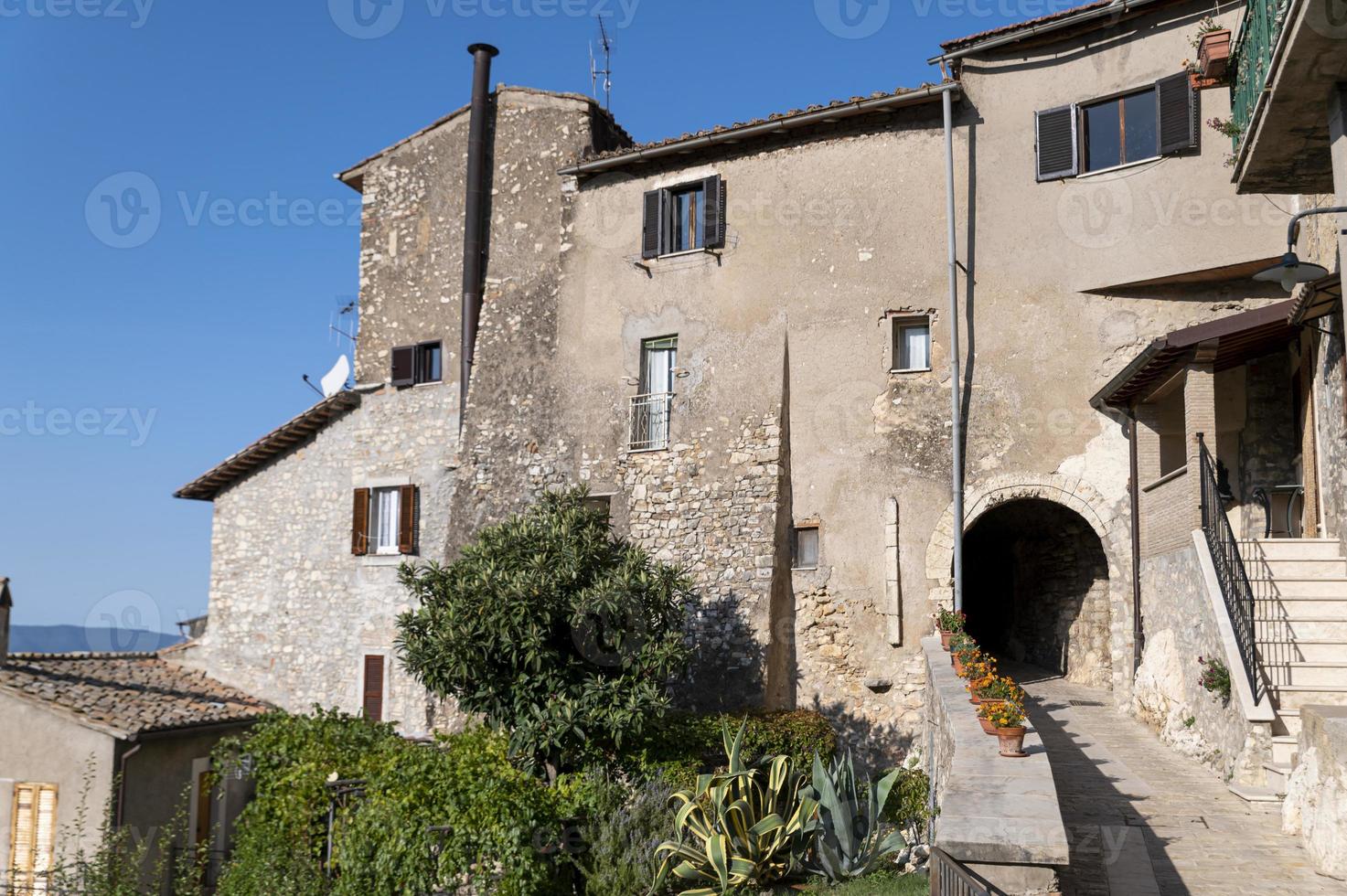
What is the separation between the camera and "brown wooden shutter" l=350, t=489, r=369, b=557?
1912 centimetres

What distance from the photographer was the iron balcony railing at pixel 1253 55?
746cm

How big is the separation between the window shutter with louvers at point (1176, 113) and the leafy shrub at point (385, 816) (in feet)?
36.1

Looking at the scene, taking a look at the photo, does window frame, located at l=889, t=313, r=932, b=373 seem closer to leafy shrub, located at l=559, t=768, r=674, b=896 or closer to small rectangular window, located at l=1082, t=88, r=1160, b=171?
small rectangular window, located at l=1082, t=88, r=1160, b=171

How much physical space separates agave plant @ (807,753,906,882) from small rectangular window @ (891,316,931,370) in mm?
6448

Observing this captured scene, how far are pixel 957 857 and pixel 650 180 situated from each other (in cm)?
1375

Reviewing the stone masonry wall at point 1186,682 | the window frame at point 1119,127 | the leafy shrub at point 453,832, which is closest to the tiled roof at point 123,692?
the leafy shrub at point 453,832

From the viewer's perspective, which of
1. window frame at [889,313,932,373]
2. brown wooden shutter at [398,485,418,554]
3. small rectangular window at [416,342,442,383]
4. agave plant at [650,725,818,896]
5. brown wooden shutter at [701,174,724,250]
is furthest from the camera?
small rectangular window at [416,342,442,383]

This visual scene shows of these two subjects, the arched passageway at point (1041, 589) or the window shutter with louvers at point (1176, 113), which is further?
the arched passageway at point (1041, 589)

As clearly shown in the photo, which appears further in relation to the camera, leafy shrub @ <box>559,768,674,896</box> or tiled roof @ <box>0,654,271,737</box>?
tiled roof @ <box>0,654,271,737</box>

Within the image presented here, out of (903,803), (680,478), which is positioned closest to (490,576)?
Answer: (680,478)

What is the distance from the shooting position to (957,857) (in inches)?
190

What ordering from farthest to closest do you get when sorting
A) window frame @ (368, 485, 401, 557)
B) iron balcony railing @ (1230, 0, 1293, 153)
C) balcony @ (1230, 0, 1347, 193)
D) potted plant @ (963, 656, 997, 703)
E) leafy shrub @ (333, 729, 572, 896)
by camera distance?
window frame @ (368, 485, 401, 557), leafy shrub @ (333, 729, 572, 896), potted plant @ (963, 656, 997, 703), iron balcony railing @ (1230, 0, 1293, 153), balcony @ (1230, 0, 1347, 193)

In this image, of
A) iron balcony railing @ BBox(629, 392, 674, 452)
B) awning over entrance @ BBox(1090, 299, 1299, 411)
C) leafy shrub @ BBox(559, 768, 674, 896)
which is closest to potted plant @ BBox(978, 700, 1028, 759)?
leafy shrub @ BBox(559, 768, 674, 896)

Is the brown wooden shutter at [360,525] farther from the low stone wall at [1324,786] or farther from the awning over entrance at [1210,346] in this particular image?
the low stone wall at [1324,786]
